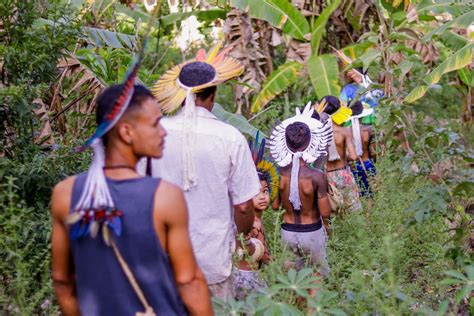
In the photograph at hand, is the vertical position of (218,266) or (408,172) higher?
(408,172)

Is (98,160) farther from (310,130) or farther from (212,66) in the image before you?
(310,130)

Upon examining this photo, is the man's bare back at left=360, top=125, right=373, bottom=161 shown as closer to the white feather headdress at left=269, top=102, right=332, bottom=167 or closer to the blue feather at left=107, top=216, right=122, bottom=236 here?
the white feather headdress at left=269, top=102, right=332, bottom=167

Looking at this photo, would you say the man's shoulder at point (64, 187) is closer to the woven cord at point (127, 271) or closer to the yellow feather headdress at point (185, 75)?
the woven cord at point (127, 271)

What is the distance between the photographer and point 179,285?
359 cm

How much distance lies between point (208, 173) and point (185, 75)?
576 mm

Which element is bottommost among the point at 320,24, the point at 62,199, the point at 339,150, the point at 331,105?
the point at 339,150

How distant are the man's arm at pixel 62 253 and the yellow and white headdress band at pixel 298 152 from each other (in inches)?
136

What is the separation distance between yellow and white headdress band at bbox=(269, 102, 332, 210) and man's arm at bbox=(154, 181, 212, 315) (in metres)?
3.49

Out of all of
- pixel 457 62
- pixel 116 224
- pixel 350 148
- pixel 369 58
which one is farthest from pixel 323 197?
pixel 457 62

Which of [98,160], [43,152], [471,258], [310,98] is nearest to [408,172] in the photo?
[471,258]

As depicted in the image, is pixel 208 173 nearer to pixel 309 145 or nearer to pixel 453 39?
pixel 309 145

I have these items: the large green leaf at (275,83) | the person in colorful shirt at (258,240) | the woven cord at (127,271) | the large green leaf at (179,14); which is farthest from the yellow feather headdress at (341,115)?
the woven cord at (127,271)

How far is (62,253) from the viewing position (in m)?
3.68

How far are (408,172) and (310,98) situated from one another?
756 cm
